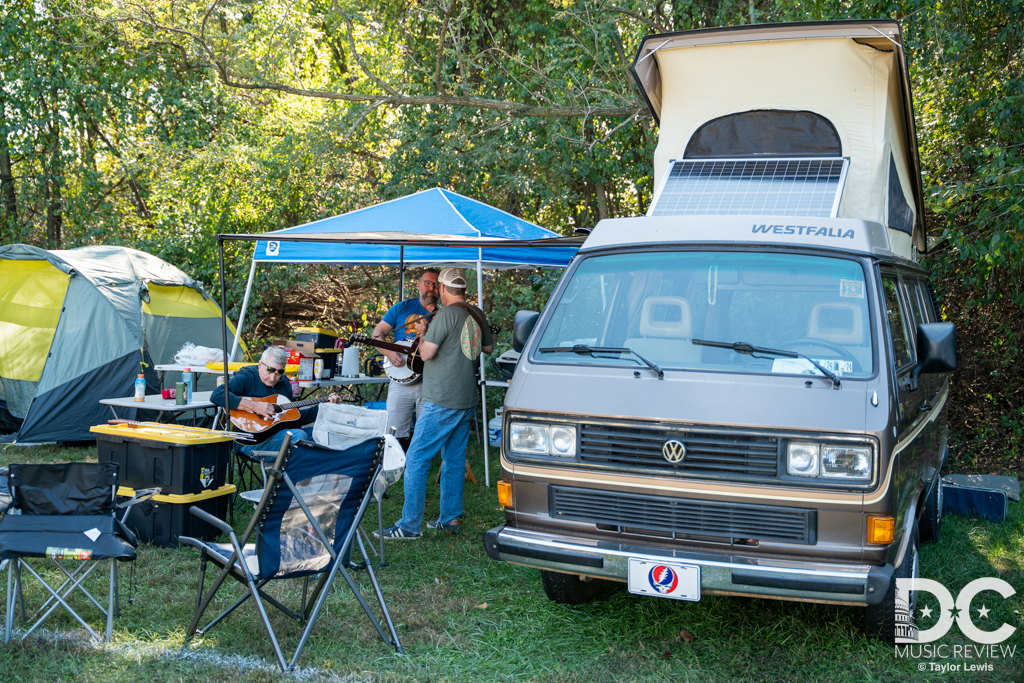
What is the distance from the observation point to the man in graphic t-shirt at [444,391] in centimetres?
538

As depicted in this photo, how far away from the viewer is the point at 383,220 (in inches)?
264

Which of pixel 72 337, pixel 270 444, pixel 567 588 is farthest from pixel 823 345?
pixel 72 337

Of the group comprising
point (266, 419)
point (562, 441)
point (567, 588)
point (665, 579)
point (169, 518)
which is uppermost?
point (562, 441)

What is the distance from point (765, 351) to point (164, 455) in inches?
146

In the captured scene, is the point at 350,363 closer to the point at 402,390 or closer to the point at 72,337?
the point at 402,390

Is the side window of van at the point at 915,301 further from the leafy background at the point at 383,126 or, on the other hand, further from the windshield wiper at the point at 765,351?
the leafy background at the point at 383,126

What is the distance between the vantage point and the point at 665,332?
3.83 meters

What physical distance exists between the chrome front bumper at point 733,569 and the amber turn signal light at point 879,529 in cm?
11

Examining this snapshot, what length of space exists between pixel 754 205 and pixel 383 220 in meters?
3.25

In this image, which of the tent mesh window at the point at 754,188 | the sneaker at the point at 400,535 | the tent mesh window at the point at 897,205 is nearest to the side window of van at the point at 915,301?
the tent mesh window at the point at 897,205

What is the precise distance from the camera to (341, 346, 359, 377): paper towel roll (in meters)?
7.70

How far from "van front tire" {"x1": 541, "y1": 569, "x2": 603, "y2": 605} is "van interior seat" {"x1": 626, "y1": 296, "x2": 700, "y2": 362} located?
1263mm

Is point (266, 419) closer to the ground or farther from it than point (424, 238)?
closer to the ground

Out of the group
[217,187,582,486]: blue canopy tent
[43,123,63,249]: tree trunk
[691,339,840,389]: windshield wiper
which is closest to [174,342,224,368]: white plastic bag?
[217,187,582,486]: blue canopy tent
